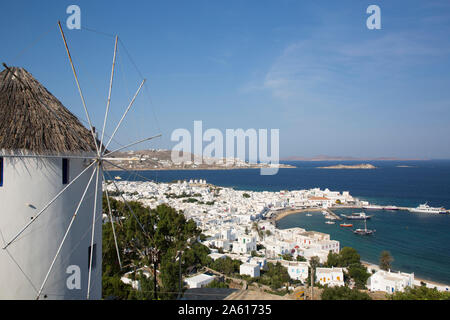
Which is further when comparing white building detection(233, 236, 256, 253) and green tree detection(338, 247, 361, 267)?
white building detection(233, 236, 256, 253)

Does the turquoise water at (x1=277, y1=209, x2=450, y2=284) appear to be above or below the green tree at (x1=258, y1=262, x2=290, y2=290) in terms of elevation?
below

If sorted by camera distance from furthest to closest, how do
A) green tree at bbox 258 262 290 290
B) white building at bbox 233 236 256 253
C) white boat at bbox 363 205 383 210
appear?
1. white boat at bbox 363 205 383 210
2. white building at bbox 233 236 256 253
3. green tree at bbox 258 262 290 290

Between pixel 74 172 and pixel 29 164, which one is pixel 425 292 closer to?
pixel 74 172

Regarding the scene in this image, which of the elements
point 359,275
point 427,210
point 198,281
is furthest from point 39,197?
point 427,210

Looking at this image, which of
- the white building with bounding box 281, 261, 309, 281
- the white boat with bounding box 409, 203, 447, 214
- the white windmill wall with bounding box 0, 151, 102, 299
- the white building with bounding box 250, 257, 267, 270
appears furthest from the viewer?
the white boat with bounding box 409, 203, 447, 214

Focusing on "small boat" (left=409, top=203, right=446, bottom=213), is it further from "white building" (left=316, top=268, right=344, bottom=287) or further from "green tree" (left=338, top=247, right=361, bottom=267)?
"white building" (left=316, top=268, right=344, bottom=287)

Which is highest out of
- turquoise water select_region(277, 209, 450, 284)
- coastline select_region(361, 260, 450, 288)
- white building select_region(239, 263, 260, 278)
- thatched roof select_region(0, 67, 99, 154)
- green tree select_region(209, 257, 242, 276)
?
thatched roof select_region(0, 67, 99, 154)

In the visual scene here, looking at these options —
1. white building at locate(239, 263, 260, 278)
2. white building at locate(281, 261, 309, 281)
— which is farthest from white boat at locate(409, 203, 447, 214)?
white building at locate(239, 263, 260, 278)

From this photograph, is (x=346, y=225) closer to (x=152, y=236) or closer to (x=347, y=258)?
(x=347, y=258)
